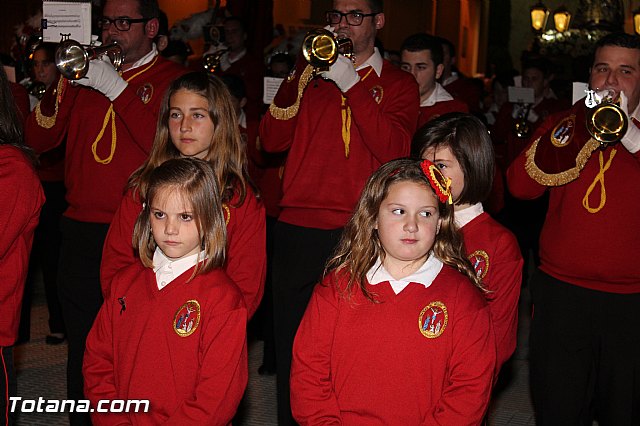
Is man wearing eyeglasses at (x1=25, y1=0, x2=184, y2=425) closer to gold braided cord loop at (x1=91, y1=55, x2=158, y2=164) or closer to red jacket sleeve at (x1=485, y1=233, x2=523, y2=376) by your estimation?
gold braided cord loop at (x1=91, y1=55, x2=158, y2=164)

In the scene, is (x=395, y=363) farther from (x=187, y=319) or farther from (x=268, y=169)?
(x=268, y=169)

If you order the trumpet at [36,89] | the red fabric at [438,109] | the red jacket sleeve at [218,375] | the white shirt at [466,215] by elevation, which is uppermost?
the red fabric at [438,109]

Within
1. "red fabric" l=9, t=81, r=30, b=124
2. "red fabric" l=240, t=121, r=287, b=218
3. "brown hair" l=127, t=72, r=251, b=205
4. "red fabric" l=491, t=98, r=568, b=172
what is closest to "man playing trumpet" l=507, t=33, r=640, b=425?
"brown hair" l=127, t=72, r=251, b=205

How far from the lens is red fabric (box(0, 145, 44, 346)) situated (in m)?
3.06

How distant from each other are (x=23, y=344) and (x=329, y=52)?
10.9 feet

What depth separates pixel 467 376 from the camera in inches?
111

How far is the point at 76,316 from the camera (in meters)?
4.15

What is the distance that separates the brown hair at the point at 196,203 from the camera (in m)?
3.10

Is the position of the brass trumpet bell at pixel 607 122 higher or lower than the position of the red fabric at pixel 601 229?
higher

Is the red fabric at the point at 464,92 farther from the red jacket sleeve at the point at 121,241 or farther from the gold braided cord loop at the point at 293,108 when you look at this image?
the red jacket sleeve at the point at 121,241

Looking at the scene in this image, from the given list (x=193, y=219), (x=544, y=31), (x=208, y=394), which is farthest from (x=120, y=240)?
(x=544, y=31)

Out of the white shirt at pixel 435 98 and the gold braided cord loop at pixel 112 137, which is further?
the white shirt at pixel 435 98

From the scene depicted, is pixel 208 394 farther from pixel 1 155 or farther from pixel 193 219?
pixel 1 155

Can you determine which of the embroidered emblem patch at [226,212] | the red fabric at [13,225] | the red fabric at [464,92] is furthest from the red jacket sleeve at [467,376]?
the red fabric at [464,92]
